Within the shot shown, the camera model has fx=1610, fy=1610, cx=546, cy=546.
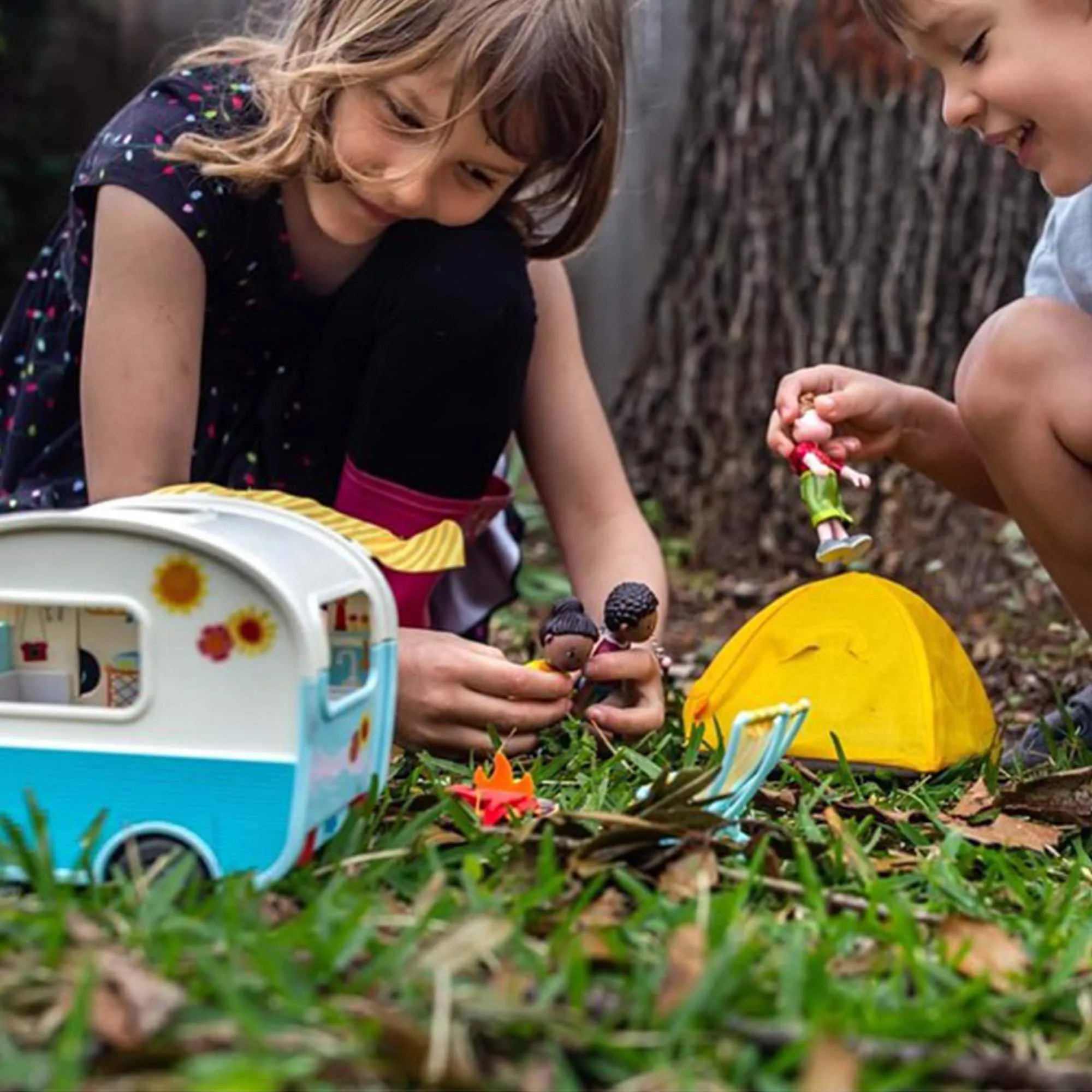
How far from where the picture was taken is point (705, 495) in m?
3.30

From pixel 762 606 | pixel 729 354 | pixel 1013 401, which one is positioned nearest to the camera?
pixel 1013 401

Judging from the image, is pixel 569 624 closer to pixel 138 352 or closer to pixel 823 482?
pixel 823 482

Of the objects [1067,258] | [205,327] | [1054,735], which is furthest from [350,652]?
[1067,258]

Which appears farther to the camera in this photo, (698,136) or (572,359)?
(698,136)

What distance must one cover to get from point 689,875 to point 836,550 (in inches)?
21.1

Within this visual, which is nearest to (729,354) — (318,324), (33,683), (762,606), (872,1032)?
(762,606)

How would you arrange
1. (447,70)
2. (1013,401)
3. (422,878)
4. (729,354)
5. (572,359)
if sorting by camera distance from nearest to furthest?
1. (422,878)
2. (447,70)
3. (1013,401)
4. (572,359)
5. (729,354)

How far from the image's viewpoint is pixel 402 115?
1681mm

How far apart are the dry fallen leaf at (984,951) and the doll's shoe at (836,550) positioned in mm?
557

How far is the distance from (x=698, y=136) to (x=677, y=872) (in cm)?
248

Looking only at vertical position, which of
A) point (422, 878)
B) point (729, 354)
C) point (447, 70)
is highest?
point (447, 70)

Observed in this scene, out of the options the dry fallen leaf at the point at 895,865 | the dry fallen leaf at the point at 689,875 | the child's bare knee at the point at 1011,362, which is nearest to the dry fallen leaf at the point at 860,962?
the dry fallen leaf at the point at 689,875

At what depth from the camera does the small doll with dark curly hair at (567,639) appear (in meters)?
1.55

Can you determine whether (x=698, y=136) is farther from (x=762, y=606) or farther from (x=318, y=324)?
(x=318, y=324)
